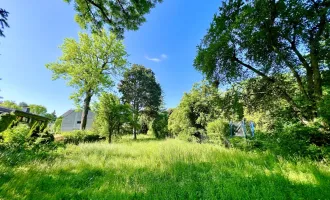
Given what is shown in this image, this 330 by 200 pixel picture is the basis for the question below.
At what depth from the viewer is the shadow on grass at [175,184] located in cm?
241

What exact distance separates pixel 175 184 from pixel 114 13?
5652 mm

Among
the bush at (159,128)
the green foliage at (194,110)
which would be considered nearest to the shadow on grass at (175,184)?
the green foliage at (194,110)

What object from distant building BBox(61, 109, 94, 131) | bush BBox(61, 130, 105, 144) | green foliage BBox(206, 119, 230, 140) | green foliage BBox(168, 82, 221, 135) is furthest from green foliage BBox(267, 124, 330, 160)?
distant building BBox(61, 109, 94, 131)

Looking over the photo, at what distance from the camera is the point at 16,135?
517 centimetres

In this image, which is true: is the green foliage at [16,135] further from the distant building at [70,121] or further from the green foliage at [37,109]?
the green foliage at [37,109]

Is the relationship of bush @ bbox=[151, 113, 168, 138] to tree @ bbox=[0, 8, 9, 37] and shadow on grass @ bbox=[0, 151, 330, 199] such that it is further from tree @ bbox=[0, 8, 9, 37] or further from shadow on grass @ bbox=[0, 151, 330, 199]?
→ tree @ bbox=[0, 8, 9, 37]

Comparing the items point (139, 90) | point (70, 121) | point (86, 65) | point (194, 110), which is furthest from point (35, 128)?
point (70, 121)

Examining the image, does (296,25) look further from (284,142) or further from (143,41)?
(143,41)

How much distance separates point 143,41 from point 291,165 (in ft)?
32.6

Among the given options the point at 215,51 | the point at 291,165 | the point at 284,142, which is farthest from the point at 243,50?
the point at 291,165

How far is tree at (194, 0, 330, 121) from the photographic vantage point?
4062 millimetres

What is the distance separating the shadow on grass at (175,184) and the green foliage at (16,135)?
2.44m

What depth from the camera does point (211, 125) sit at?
9.45m

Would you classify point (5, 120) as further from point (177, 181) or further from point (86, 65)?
point (86, 65)
